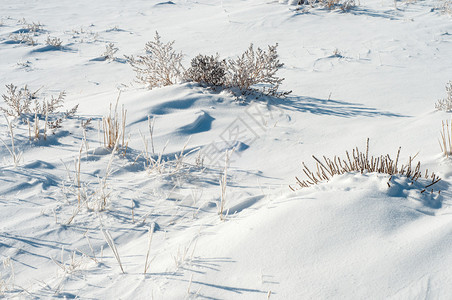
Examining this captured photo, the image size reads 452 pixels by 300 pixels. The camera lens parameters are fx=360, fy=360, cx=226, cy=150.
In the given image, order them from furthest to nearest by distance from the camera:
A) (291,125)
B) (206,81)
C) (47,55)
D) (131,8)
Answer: (131,8)
(47,55)
(206,81)
(291,125)

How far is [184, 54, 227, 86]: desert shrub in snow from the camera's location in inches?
159

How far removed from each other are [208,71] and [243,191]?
2.07 m

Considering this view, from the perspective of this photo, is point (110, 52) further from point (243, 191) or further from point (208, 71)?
point (243, 191)

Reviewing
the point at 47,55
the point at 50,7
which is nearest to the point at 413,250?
the point at 47,55

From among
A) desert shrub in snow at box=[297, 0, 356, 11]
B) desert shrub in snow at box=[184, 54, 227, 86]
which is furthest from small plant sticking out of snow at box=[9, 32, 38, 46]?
desert shrub in snow at box=[297, 0, 356, 11]

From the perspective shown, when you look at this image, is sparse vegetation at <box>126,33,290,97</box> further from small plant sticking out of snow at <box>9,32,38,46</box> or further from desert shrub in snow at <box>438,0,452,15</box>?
desert shrub in snow at <box>438,0,452,15</box>

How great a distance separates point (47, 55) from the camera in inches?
251

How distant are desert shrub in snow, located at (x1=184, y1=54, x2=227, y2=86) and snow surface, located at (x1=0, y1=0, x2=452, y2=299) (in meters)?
0.15

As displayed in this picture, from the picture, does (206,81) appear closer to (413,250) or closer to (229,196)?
(229,196)

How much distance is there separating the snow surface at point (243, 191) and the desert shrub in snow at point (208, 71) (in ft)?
0.50

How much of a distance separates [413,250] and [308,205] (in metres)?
0.50

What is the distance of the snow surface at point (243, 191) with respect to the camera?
4.80ft

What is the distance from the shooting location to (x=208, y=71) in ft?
13.4

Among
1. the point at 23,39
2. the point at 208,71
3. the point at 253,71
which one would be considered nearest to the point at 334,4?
the point at 253,71
